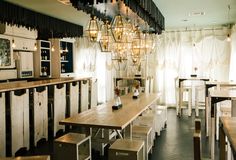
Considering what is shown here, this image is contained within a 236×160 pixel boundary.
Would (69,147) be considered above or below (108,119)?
below

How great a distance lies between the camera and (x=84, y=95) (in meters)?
7.01

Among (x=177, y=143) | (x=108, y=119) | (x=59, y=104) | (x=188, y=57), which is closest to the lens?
(x=108, y=119)

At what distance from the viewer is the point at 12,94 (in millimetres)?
4250

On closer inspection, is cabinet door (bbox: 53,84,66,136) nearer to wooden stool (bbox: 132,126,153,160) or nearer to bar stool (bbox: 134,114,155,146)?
bar stool (bbox: 134,114,155,146)

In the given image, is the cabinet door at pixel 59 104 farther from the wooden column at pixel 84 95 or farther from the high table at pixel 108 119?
the high table at pixel 108 119

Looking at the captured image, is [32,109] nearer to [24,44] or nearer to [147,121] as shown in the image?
[147,121]

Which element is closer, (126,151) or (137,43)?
(126,151)

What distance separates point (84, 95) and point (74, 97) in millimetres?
624

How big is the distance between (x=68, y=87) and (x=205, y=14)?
3878 millimetres

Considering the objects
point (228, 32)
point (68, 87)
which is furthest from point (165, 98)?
point (68, 87)

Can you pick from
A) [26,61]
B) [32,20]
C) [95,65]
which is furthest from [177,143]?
[95,65]

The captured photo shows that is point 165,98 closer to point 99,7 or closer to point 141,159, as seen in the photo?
point 99,7

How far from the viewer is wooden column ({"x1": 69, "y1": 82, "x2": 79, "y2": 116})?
20.5 feet

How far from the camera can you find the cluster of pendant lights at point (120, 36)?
4359mm
